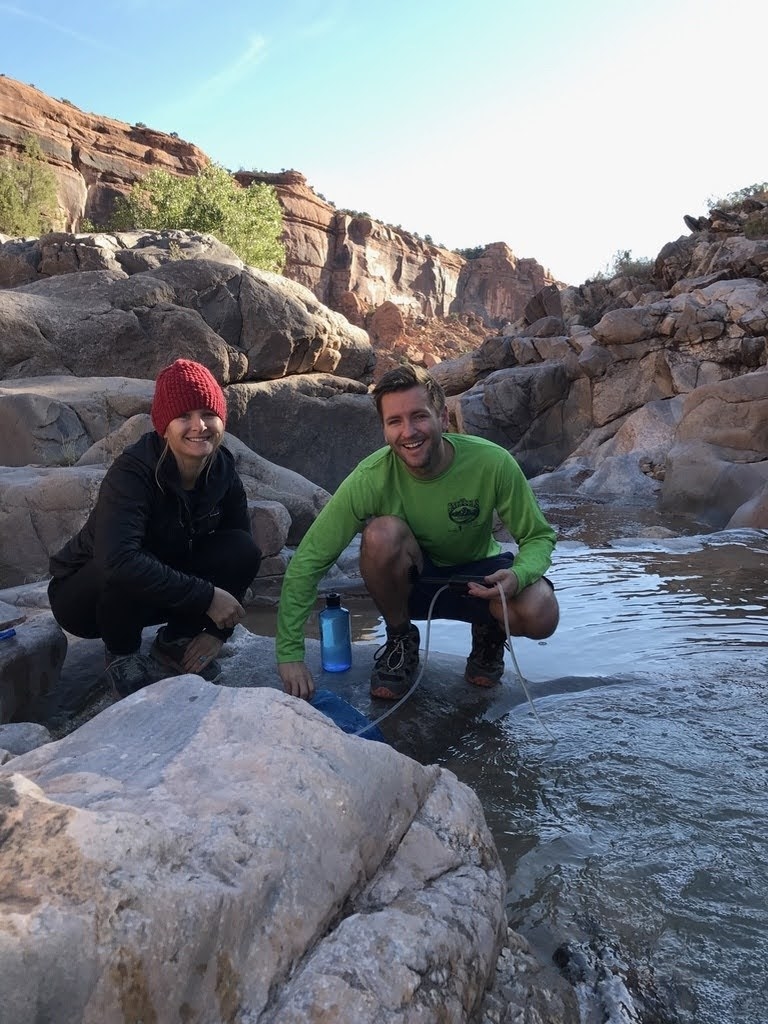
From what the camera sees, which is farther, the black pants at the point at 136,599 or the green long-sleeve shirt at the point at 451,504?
the green long-sleeve shirt at the point at 451,504

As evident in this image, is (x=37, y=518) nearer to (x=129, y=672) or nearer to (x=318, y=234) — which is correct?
(x=129, y=672)

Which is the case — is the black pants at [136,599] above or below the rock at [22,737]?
above

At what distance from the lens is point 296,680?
3.00 meters

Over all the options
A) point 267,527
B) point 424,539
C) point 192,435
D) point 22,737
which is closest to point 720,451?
point 267,527

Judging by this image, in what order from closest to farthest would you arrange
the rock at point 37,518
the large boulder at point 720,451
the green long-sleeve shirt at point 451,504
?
1. the green long-sleeve shirt at point 451,504
2. the rock at point 37,518
3. the large boulder at point 720,451

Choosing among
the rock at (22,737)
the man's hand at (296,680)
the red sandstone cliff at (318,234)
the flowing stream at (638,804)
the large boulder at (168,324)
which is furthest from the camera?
the red sandstone cliff at (318,234)

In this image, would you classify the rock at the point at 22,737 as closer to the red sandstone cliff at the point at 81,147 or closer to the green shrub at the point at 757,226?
the green shrub at the point at 757,226

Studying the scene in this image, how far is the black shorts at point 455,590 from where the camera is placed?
352 cm

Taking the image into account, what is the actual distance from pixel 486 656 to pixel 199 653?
1220mm

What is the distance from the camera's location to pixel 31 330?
992 centimetres

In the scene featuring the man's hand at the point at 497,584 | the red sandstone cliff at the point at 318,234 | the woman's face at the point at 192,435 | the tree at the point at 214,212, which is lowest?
the man's hand at the point at 497,584

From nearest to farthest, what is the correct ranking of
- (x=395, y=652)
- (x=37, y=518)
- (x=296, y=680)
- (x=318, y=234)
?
1. (x=296, y=680)
2. (x=395, y=652)
3. (x=37, y=518)
4. (x=318, y=234)

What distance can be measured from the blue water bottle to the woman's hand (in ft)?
1.64

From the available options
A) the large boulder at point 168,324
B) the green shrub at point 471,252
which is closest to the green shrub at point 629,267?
the large boulder at point 168,324
